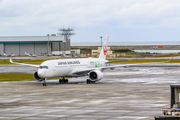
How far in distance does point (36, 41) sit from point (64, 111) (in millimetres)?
148163

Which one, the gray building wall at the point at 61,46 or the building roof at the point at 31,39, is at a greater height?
the building roof at the point at 31,39

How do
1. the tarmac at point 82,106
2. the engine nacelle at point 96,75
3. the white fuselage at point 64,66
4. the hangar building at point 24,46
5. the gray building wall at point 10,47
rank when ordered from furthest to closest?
the gray building wall at point 10,47 → the hangar building at point 24,46 → the engine nacelle at point 96,75 → the white fuselage at point 64,66 → the tarmac at point 82,106

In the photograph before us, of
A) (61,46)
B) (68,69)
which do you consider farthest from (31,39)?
(68,69)

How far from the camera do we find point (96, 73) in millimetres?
46281

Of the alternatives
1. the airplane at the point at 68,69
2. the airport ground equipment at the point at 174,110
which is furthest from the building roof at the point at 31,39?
the airport ground equipment at the point at 174,110

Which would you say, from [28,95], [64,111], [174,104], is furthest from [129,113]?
[28,95]

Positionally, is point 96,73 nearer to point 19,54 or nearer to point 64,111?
Result: point 64,111

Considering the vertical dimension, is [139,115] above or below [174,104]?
below

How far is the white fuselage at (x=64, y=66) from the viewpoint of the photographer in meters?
43.7

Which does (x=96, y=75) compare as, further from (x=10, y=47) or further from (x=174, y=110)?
(x=10, y=47)

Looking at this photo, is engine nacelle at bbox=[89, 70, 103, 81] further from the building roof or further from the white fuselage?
the building roof

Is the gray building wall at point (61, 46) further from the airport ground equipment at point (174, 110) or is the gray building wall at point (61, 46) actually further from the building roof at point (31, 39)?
the airport ground equipment at point (174, 110)

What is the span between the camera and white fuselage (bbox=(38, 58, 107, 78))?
43.7 metres

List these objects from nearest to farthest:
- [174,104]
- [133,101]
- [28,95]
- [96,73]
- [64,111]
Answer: [174,104] < [64,111] < [133,101] < [28,95] < [96,73]
